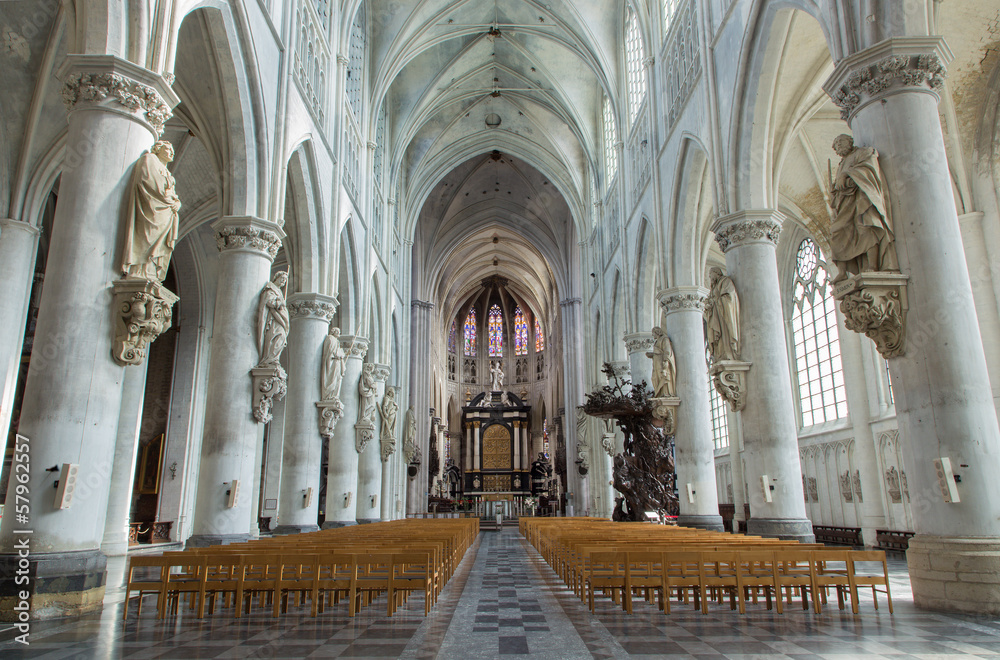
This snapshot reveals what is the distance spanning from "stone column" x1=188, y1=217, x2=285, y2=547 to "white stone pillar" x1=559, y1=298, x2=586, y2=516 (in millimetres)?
24323

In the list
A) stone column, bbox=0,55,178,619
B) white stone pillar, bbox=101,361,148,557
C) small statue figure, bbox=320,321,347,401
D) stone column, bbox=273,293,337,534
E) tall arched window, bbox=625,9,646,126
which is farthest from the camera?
tall arched window, bbox=625,9,646,126

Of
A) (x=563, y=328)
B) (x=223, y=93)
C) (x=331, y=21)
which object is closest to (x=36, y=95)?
(x=223, y=93)

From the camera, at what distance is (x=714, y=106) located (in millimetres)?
12625

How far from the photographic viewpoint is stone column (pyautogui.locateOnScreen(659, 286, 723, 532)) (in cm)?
1491

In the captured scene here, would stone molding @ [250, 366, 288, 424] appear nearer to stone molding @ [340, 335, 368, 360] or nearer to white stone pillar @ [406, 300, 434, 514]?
stone molding @ [340, 335, 368, 360]

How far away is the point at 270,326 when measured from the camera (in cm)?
1109

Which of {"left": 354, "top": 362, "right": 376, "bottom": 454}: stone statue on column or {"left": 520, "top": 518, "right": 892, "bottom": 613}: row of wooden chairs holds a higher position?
{"left": 354, "top": 362, "right": 376, "bottom": 454}: stone statue on column

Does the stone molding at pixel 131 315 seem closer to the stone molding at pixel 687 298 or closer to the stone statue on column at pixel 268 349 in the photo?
the stone statue on column at pixel 268 349

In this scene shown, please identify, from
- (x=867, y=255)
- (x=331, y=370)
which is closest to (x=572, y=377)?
(x=331, y=370)

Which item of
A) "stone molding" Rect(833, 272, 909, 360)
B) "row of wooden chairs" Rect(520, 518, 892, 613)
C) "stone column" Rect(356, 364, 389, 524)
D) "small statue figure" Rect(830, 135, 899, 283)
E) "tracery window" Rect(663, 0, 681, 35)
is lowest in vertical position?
"row of wooden chairs" Rect(520, 518, 892, 613)

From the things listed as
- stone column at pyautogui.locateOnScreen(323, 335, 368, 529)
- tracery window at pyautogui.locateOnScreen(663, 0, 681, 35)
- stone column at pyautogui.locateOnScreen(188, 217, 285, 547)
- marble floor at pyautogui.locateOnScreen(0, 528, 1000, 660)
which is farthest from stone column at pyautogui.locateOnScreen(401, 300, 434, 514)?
marble floor at pyautogui.locateOnScreen(0, 528, 1000, 660)

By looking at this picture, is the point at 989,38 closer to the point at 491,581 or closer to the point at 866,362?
the point at 866,362

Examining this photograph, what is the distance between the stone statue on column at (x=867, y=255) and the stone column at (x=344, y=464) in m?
13.4

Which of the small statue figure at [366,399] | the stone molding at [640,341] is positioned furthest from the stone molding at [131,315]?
the stone molding at [640,341]
